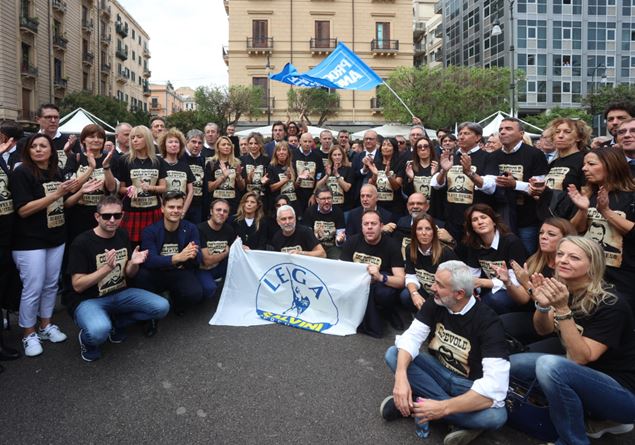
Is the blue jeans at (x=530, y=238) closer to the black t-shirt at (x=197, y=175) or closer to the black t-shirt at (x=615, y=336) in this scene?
the black t-shirt at (x=615, y=336)

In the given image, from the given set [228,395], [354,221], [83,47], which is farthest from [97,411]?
[83,47]

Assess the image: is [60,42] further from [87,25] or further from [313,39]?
[313,39]

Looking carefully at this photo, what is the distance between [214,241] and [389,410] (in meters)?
3.32

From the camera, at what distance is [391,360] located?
132 inches

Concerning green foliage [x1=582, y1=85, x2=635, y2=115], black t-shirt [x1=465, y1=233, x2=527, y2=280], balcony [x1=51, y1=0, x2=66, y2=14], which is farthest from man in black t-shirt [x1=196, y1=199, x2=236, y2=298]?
balcony [x1=51, y1=0, x2=66, y2=14]

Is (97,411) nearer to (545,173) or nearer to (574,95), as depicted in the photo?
(545,173)

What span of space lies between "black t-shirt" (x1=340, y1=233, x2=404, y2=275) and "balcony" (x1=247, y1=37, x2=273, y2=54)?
3274 cm

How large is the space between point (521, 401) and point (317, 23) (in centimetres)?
3716

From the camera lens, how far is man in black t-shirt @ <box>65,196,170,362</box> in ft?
13.4

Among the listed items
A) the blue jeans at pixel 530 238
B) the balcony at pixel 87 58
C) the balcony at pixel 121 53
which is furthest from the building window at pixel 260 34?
the blue jeans at pixel 530 238

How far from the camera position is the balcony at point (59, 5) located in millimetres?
35375

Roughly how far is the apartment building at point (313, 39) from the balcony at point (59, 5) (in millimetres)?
13925

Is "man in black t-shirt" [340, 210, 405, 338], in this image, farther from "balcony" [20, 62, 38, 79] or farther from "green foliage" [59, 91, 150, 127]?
"balcony" [20, 62, 38, 79]

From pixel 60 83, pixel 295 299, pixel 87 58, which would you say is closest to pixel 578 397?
pixel 295 299
